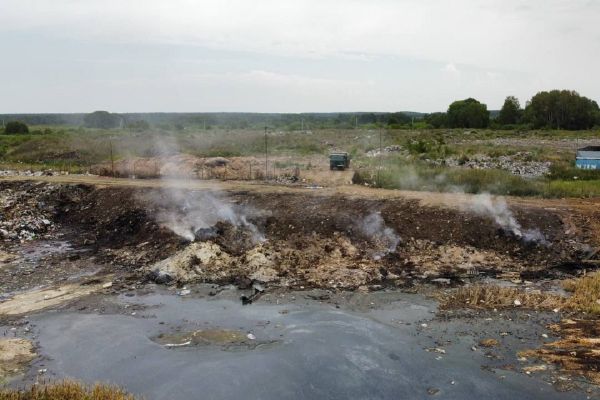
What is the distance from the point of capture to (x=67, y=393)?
7.69 metres

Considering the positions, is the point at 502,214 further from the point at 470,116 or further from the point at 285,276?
the point at 470,116

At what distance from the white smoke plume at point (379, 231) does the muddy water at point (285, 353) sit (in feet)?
10.0

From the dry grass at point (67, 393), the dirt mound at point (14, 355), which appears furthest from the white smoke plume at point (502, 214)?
the dirt mound at point (14, 355)

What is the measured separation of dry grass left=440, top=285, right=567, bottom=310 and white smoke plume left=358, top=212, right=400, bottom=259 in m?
3.23

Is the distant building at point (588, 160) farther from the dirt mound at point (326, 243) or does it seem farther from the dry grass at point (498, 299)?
the dry grass at point (498, 299)

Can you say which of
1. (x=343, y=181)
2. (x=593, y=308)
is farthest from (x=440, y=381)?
(x=343, y=181)

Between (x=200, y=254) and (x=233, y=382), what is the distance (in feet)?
20.4

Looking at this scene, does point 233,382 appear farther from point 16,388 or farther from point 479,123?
point 479,123

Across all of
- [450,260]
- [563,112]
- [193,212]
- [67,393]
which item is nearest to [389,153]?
[193,212]

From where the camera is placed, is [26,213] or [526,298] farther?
[26,213]

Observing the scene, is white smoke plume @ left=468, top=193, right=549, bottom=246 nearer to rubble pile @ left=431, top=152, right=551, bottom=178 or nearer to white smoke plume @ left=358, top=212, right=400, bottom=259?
white smoke plume @ left=358, top=212, right=400, bottom=259

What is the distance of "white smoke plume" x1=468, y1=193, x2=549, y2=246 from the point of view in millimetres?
14992

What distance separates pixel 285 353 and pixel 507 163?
70.9ft

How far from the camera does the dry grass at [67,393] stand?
7.63m
